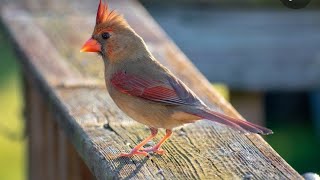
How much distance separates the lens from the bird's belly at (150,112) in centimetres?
284

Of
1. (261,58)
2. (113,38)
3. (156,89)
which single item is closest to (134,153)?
(156,89)

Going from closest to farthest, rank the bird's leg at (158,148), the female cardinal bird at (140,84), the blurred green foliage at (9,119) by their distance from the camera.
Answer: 1. the bird's leg at (158,148)
2. the female cardinal bird at (140,84)
3. the blurred green foliage at (9,119)

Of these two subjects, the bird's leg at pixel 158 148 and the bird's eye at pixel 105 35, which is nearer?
the bird's leg at pixel 158 148

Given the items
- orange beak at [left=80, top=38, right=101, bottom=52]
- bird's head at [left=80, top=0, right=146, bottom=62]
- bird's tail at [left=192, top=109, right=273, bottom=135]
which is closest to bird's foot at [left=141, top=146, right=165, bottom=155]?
bird's tail at [left=192, top=109, right=273, bottom=135]

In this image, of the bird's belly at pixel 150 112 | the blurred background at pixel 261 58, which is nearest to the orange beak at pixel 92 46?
the bird's belly at pixel 150 112

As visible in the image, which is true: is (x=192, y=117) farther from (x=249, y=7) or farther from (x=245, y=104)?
(x=249, y=7)

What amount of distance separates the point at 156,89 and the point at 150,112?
85 mm

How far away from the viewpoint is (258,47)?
543cm

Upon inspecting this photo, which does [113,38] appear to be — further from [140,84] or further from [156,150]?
[156,150]

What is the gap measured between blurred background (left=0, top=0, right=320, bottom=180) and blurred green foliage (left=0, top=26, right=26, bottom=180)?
0.05m

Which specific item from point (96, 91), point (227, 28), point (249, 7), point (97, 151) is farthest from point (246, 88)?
point (97, 151)

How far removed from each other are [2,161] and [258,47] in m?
2.59

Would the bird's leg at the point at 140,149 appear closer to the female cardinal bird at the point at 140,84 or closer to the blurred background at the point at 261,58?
the female cardinal bird at the point at 140,84

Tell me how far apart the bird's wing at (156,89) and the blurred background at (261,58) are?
2.03 m
